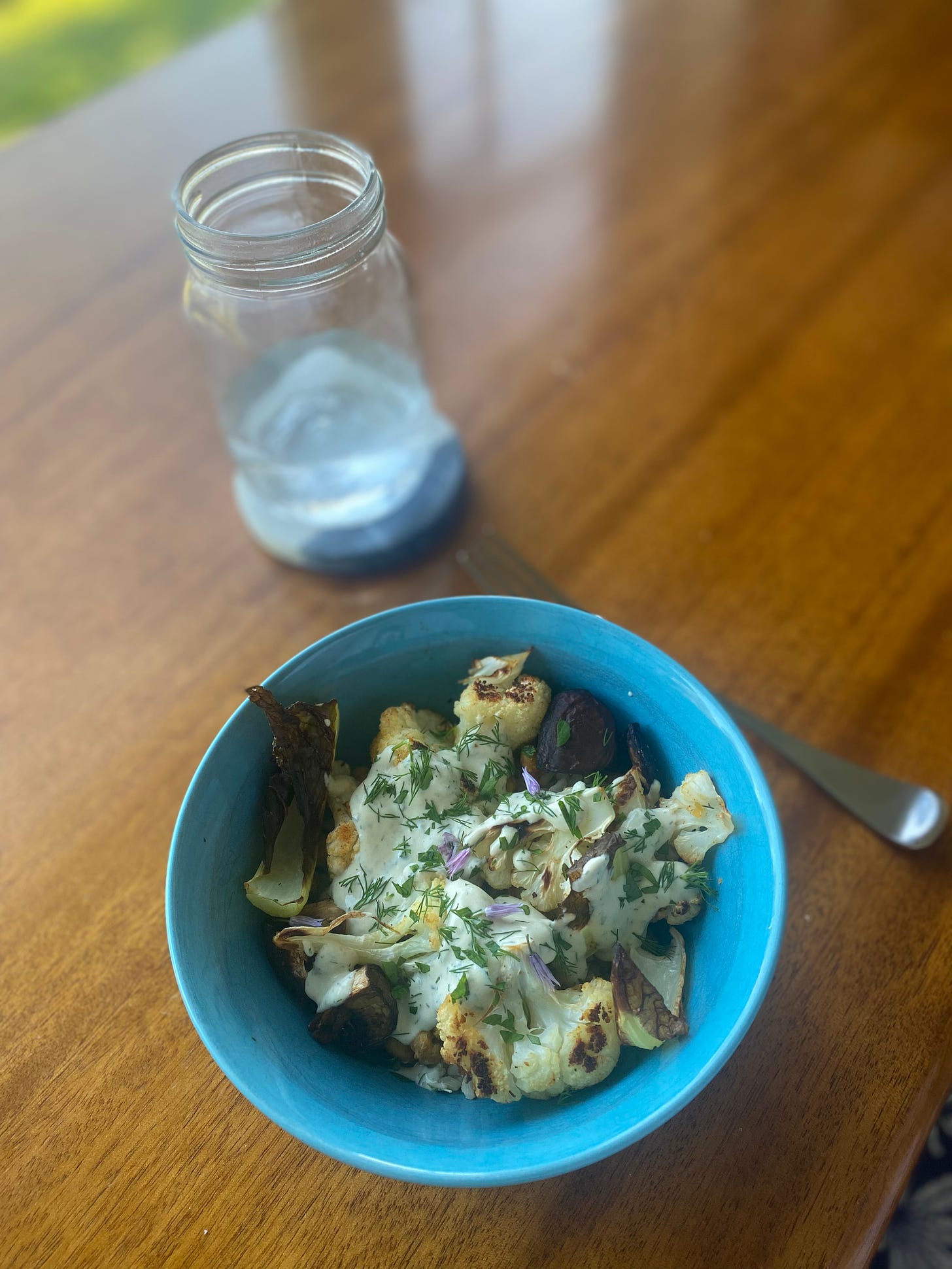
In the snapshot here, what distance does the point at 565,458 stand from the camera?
0.94m

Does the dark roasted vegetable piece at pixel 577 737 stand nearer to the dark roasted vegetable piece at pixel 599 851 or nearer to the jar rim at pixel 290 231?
the dark roasted vegetable piece at pixel 599 851

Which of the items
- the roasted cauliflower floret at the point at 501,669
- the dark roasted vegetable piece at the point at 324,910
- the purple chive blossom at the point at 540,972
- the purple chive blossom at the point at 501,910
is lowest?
the dark roasted vegetable piece at the point at 324,910

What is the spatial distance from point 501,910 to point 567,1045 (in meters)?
0.08

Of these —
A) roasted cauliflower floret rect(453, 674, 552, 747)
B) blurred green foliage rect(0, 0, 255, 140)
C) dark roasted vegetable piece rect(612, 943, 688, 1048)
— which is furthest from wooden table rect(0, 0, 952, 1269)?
blurred green foliage rect(0, 0, 255, 140)

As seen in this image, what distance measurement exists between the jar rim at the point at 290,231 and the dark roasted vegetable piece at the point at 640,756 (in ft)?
1.25

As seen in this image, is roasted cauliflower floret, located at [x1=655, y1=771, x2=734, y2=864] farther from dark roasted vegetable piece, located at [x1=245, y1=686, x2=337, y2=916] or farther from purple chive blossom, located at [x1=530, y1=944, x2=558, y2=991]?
dark roasted vegetable piece, located at [x1=245, y1=686, x2=337, y2=916]

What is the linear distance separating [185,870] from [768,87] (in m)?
1.21

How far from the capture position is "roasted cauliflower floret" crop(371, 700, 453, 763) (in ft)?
2.09

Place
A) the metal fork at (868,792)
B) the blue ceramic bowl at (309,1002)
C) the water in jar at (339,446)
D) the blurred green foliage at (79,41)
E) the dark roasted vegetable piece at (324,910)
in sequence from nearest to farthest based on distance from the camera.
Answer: the blue ceramic bowl at (309,1002) < the dark roasted vegetable piece at (324,910) < the metal fork at (868,792) < the water in jar at (339,446) < the blurred green foliage at (79,41)

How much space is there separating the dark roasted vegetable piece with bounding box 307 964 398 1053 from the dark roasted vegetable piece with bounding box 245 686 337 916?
0.22ft

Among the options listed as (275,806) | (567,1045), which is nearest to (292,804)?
(275,806)

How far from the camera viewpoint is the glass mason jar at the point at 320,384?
29.5 inches

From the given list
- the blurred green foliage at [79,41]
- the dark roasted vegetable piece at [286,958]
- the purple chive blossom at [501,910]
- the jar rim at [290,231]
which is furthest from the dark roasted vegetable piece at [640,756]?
the blurred green foliage at [79,41]

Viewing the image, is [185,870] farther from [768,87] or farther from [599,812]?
[768,87]
